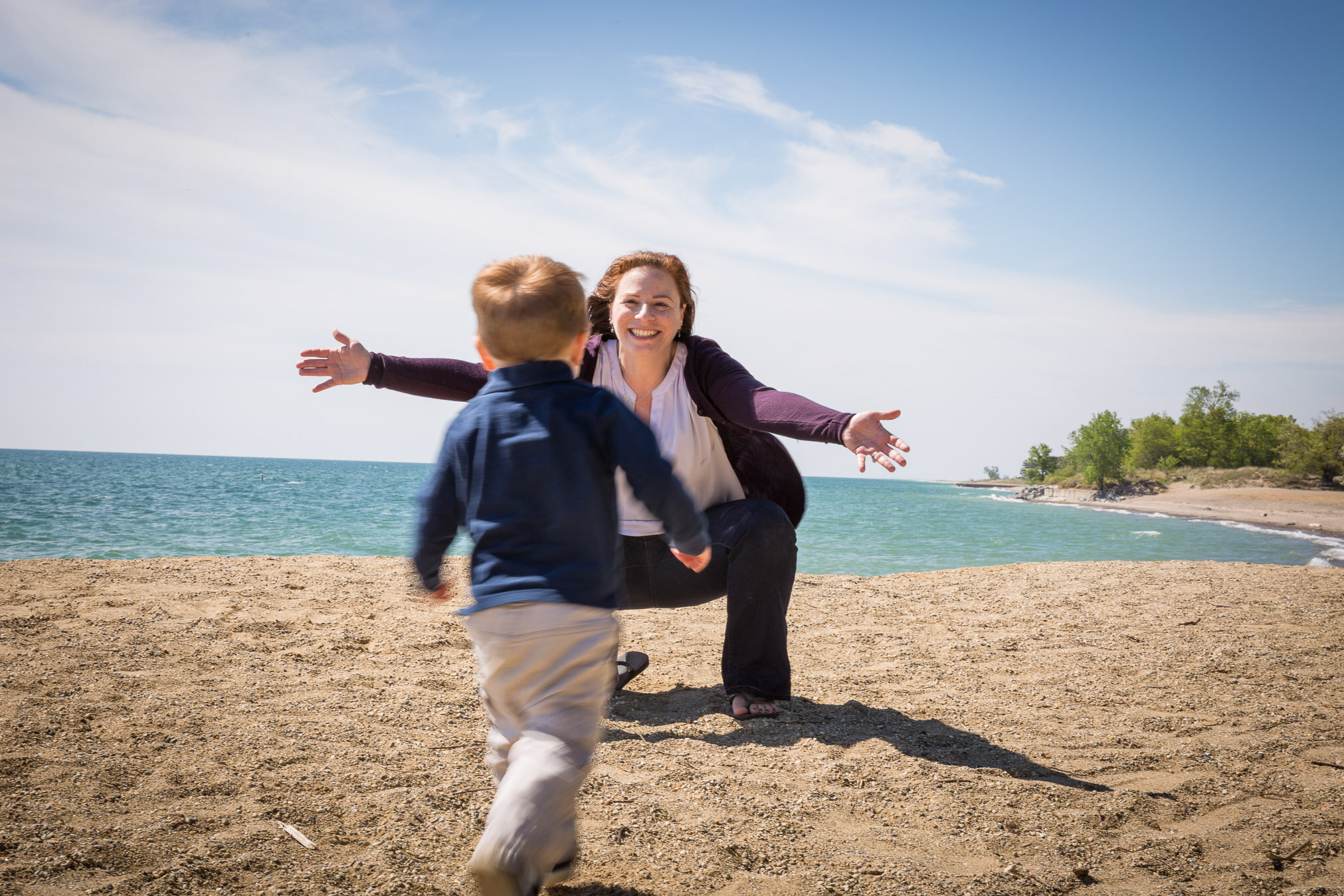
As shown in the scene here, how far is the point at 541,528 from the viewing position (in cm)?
175

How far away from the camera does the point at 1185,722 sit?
3.07 m

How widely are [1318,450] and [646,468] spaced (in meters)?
65.6

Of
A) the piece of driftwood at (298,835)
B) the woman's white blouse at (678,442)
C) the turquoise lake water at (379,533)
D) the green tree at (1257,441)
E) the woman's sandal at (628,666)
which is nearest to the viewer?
the piece of driftwood at (298,835)

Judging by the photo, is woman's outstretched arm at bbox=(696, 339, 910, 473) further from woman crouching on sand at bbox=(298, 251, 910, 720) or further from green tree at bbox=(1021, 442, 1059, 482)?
green tree at bbox=(1021, 442, 1059, 482)

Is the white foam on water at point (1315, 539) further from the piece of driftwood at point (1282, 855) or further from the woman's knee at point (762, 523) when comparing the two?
the woman's knee at point (762, 523)

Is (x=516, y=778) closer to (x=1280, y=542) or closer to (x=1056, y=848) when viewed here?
(x=1056, y=848)

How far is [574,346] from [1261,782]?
8.85 ft

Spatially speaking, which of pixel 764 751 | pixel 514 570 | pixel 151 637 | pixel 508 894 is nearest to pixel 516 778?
pixel 508 894

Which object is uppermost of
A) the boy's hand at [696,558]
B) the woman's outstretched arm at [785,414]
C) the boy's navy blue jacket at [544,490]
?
the woman's outstretched arm at [785,414]

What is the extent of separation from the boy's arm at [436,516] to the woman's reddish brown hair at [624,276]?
154cm

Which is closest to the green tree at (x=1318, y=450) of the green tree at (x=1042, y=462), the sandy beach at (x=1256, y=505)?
the sandy beach at (x=1256, y=505)

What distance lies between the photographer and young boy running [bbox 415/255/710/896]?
1683mm

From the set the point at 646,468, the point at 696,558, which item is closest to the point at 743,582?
the point at 696,558

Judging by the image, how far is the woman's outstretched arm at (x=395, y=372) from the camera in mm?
3074
